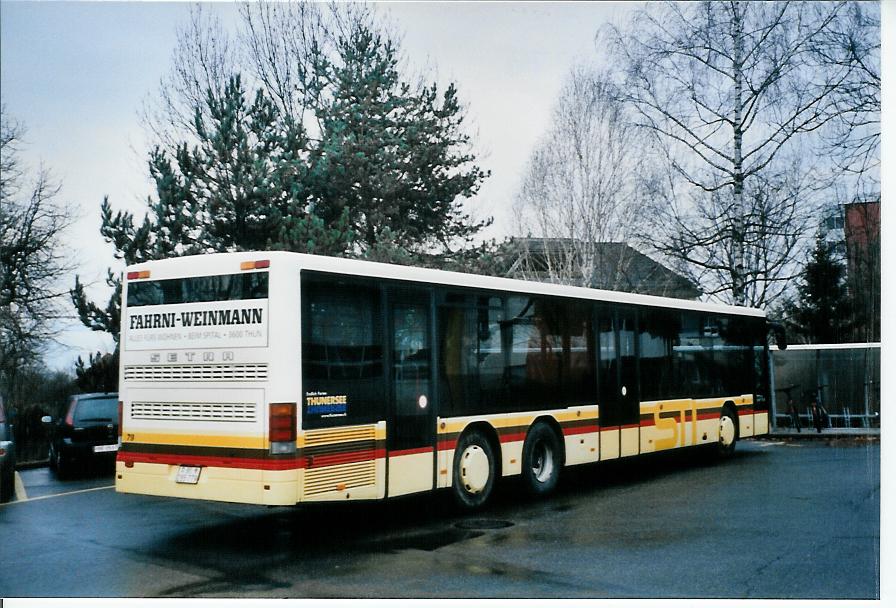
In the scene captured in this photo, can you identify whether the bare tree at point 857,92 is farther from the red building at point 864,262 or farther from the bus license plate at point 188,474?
the bus license plate at point 188,474

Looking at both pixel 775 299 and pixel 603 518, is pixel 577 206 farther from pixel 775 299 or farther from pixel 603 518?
pixel 603 518

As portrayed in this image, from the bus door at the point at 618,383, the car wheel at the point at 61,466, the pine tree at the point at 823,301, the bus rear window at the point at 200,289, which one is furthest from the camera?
the car wheel at the point at 61,466

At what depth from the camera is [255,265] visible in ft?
28.4

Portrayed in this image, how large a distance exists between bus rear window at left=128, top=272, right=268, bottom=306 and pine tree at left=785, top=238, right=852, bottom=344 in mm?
6421

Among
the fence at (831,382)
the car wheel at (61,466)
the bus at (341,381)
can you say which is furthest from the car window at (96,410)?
the fence at (831,382)

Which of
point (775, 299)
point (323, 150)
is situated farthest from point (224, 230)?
point (775, 299)

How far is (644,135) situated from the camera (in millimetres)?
15094

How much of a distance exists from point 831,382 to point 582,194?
277 inches

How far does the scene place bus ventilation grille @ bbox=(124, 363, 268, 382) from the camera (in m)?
8.52

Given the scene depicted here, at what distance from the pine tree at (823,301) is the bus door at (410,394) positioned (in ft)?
15.4

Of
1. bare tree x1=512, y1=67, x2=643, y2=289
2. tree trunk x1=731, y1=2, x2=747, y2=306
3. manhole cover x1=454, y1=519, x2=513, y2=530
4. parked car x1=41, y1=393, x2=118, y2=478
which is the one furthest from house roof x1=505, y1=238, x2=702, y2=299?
parked car x1=41, y1=393, x2=118, y2=478

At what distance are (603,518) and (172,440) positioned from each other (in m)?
4.71

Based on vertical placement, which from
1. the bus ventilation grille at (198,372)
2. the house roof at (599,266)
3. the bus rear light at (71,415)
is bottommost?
the bus rear light at (71,415)

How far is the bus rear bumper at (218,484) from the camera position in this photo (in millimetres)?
8297
